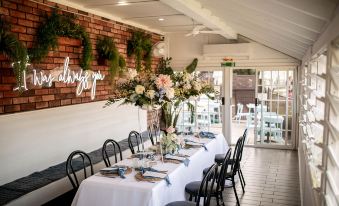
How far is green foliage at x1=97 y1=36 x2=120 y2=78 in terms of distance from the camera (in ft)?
19.7

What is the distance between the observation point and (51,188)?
4.13 m

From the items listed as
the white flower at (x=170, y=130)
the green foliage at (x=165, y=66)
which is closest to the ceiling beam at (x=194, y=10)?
the white flower at (x=170, y=130)

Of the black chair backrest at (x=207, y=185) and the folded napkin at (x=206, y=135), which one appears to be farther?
the folded napkin at (x=206, y=135)

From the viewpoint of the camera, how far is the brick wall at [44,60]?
4.16m

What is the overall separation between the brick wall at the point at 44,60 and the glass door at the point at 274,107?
3.98 metres

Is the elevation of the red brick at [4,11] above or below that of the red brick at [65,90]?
above

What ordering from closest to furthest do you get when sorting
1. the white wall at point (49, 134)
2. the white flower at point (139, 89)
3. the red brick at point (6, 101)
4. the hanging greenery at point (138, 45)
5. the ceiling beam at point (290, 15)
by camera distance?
the ceiling beam at point (290, 15)
the white flower at point (139, 89)
the red brick at point (6, 101)
the white wall at point (49, 134)
the hanging greenery at point (138, 45)

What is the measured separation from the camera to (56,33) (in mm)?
4812

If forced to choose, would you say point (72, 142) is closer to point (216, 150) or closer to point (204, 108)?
point (216, 150)

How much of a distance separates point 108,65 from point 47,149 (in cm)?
216

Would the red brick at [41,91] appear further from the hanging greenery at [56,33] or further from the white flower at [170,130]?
the white flower at [170,130]

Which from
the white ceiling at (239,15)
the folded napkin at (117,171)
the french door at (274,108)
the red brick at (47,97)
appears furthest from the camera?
the french door at (274,108)

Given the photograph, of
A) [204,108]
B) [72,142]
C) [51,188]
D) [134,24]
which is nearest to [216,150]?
[72,142]

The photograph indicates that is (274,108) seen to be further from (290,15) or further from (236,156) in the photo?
(290,15)
